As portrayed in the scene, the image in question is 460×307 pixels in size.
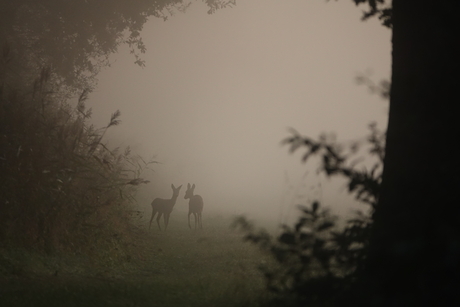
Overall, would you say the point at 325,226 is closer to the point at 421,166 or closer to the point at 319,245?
the point at 319,245

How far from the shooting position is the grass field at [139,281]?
217 inches

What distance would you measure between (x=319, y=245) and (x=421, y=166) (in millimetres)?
846

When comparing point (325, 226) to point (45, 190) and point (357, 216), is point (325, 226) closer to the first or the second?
point (357, 216)

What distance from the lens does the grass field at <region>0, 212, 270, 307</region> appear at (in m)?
5.50

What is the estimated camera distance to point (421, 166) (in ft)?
9.40

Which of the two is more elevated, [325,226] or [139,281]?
[325,226]

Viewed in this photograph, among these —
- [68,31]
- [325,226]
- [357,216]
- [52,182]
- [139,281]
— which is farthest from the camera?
[68,31]

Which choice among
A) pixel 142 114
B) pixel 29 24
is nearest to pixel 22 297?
pixel 29 24

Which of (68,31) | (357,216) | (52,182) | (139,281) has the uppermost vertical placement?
(68,31)

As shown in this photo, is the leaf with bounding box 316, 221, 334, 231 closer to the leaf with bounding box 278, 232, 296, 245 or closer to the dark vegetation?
the dark vegetation

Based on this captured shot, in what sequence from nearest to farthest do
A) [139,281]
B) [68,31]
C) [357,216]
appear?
1. [357,216]
2. [139,281]
3. [68,31]

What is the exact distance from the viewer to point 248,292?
6.26 m

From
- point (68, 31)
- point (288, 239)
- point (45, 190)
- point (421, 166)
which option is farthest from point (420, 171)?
point (68, 31)

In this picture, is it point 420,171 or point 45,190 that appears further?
point 45,190
